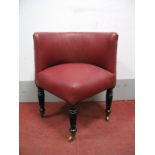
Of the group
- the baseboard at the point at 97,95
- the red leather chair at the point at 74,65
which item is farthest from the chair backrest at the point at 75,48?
the baseboard at the point at 97,95

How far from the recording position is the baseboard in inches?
90.3

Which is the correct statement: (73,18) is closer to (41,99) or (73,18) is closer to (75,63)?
(75,63)

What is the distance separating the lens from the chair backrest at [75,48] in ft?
6.01

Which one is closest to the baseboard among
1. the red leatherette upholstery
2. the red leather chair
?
the red leather chair

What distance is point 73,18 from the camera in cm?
212

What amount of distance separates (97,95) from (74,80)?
32.6 inches

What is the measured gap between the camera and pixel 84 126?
1.92 meters

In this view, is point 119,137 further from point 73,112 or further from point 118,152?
point 73,112

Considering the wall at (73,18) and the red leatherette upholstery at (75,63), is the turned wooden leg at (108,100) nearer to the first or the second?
the red leatherette upholstery at (75,63)

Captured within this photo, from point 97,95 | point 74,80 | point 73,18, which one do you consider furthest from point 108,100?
point 73,18

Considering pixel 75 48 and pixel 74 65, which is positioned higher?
pixel 75 48

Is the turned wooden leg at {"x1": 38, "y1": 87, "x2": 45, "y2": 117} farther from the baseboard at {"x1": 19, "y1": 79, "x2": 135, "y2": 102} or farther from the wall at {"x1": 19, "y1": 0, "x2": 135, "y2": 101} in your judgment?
the wall at {"x1": 19, "y1": 0, "x2": 135, "y2": 101}
